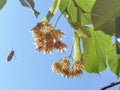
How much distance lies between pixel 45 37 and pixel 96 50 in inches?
8.4

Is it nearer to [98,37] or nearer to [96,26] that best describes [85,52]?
[98,37]

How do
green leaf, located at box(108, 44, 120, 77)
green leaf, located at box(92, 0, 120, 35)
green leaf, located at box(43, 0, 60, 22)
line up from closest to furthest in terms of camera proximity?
1. green leaf, located at box(92, 0, 120, 35)
2. green leaf, located at box(43, 0, 60, 22)
3. green leaf, located at box(108, 44, 120, 77)

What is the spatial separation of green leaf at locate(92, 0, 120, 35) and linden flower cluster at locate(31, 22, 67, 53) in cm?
14

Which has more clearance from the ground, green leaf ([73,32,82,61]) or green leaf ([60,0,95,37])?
green leaf ([60,0,95,37])

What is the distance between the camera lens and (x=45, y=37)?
0.86 metres

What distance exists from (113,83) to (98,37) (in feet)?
0.86

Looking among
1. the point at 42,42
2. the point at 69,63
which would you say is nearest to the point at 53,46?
the point at 42,42

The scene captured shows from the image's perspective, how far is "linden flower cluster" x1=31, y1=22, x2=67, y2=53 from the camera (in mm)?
865

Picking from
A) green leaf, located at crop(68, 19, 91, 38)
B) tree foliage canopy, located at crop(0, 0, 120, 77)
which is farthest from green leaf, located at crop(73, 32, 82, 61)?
green leaf, located at crop(68, 19, 91, 38)

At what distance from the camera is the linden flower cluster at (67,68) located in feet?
3.14

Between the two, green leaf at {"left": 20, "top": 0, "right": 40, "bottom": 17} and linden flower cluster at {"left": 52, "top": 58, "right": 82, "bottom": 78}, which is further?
linden flower cluster at {"left": 52, "top": 58, "right": 82, "bottom": 78}

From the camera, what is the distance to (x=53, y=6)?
0.90 meters

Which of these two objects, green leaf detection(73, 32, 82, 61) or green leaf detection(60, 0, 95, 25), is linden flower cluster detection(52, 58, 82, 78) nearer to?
green leaf detection(73, 32, 82, 61)

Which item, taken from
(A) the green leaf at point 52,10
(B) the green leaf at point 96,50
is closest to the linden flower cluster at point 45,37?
(A) the green leaf at point 52,10
